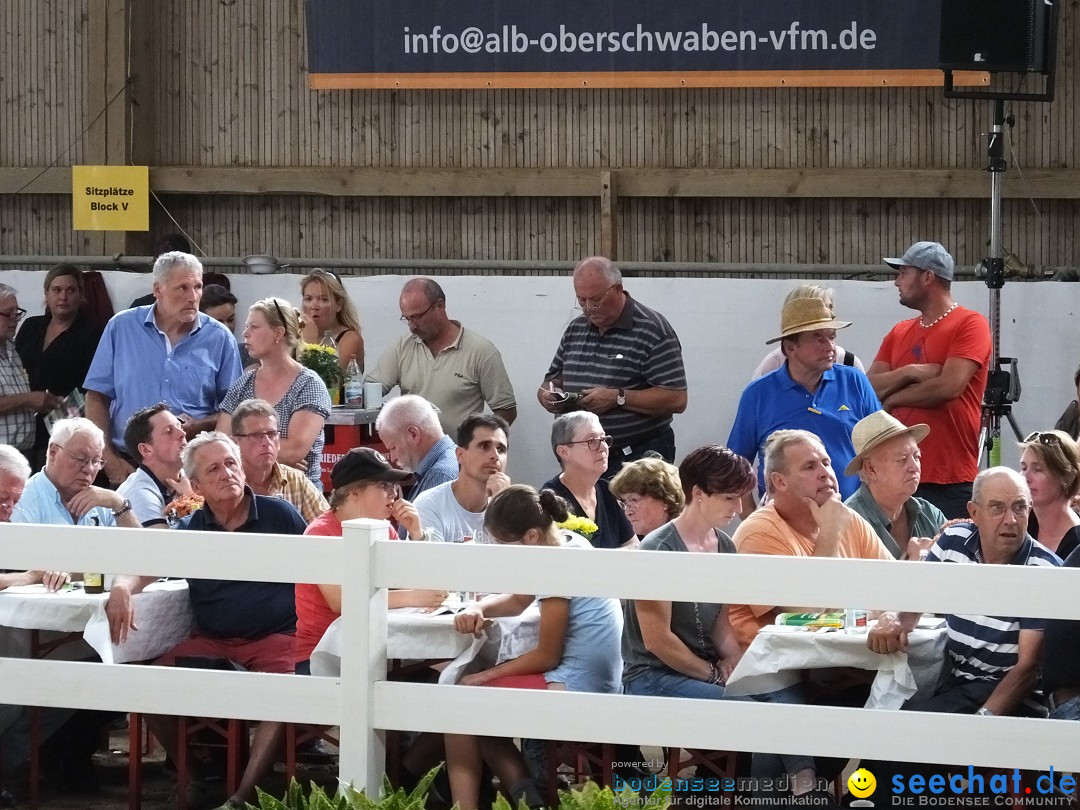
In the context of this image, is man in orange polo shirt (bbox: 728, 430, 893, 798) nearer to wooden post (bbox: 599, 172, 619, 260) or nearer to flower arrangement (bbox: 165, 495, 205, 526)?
flower arrangement (bbox: 165, 495, 205, 526)

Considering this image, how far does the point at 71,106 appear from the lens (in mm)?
9781

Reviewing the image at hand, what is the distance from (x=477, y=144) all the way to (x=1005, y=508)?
19.3 feet

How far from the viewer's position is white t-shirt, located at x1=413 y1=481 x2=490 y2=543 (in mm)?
5062

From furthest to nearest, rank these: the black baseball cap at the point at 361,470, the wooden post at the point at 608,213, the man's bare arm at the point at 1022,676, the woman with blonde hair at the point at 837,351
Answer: the wooden post at the point at 608,213, the woman with blonde hair at the point at 837,351, the black baseball cap at the point at 361,470, the man's bare arm at the point at 1022,676

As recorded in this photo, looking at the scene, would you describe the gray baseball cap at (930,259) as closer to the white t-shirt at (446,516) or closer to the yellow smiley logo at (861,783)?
the white t-shirt at (446,516)

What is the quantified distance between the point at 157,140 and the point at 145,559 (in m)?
6.71

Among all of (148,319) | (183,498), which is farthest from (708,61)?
(183,498)

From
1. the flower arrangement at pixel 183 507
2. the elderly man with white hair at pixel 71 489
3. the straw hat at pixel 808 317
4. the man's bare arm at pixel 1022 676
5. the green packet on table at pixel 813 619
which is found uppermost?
the straw hat at pixel 808 317

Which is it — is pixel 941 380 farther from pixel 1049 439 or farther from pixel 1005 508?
pixel 1005 508

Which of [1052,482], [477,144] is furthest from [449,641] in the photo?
[477,144]

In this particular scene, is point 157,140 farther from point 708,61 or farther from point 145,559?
point 145,559

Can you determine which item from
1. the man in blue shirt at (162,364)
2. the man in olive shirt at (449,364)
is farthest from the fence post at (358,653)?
the man in olive shirt at (449,364)

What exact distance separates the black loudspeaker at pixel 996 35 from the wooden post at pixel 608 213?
245 centimetres

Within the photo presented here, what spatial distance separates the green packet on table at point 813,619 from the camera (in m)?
4.14
